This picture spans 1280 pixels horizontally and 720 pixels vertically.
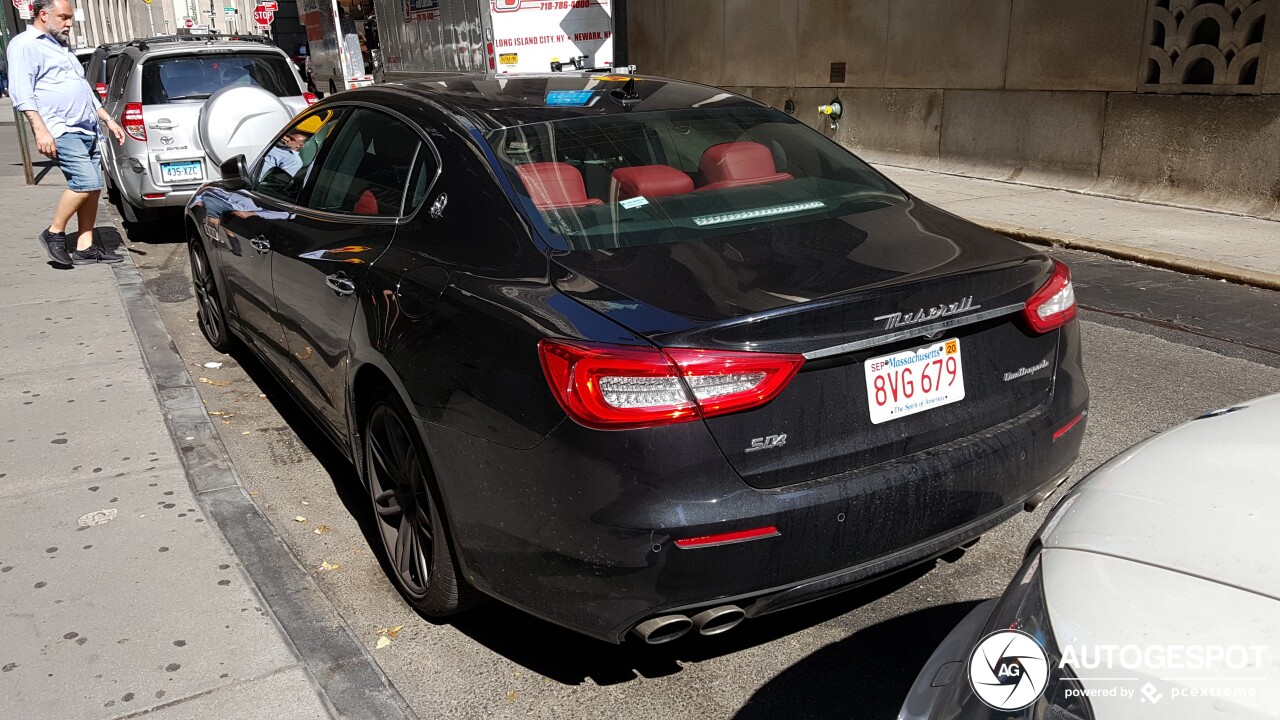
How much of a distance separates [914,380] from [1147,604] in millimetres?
1130

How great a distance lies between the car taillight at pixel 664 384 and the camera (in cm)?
251

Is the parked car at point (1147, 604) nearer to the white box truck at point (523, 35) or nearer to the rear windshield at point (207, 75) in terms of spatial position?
the rear windshield at point (207, 75)

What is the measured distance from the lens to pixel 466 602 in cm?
328

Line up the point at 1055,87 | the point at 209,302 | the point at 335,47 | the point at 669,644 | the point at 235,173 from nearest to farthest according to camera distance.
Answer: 1. the point at 669,644
2. the point at 235,173
3. the point at 209,302
4. the point at 1055,87
5. the point at 335,47

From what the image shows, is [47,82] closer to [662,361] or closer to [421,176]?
[421,176]

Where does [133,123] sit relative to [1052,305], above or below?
above

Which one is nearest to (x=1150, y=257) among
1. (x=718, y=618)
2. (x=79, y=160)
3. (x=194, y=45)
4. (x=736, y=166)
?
(x=736, y=166)

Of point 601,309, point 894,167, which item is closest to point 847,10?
point 894,167

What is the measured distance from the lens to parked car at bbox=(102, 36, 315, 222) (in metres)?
9.83

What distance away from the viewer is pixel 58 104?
8133 mm

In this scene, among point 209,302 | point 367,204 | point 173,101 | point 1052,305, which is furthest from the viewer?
point 173,101

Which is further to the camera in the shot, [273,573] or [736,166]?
[273,573]

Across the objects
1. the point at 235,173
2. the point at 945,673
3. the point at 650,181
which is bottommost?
the point at 945,673

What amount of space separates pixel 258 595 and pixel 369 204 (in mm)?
1406
